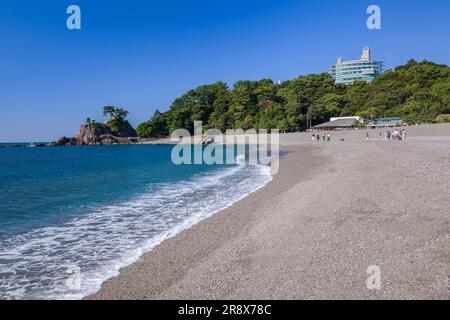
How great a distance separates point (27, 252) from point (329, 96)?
8459 centimetres

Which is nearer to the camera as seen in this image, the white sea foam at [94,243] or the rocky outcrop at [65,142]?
the white sea foam at [94,243]

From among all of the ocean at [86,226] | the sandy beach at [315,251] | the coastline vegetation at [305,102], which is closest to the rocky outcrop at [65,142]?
the coastline vegetation at [305,102]

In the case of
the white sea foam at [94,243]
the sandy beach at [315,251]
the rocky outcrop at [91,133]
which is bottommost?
the white sea foam at [94,243]

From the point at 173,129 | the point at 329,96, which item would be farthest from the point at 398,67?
the point at 173,129

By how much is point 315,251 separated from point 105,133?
128 metres

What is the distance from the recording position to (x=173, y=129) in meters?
109

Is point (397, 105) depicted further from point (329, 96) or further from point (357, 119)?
point (329, 96)

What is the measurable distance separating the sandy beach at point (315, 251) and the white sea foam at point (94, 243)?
24.3 inches

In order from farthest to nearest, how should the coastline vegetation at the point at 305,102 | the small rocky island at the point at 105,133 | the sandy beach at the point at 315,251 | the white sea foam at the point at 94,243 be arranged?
1. the small rocky island at the point at 105,133
2. the coastline vegetation at the point at 305,102
3. the white sea foam at the point at 94,243
4. the sandy beach at the point at 315,251

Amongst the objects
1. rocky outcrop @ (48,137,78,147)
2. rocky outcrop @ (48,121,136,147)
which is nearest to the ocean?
rocky outcrop @ (48,121,136,147)

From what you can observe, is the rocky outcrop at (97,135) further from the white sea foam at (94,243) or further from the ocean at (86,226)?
the white sea foam at (94,243)

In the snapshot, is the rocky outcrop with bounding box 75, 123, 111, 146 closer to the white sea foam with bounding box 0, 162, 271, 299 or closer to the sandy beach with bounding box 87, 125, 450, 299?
the white sea foam with bounding box 0, 162, 271, 299

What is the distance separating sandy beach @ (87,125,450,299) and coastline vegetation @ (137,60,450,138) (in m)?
59.3

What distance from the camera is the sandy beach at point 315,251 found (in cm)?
541
